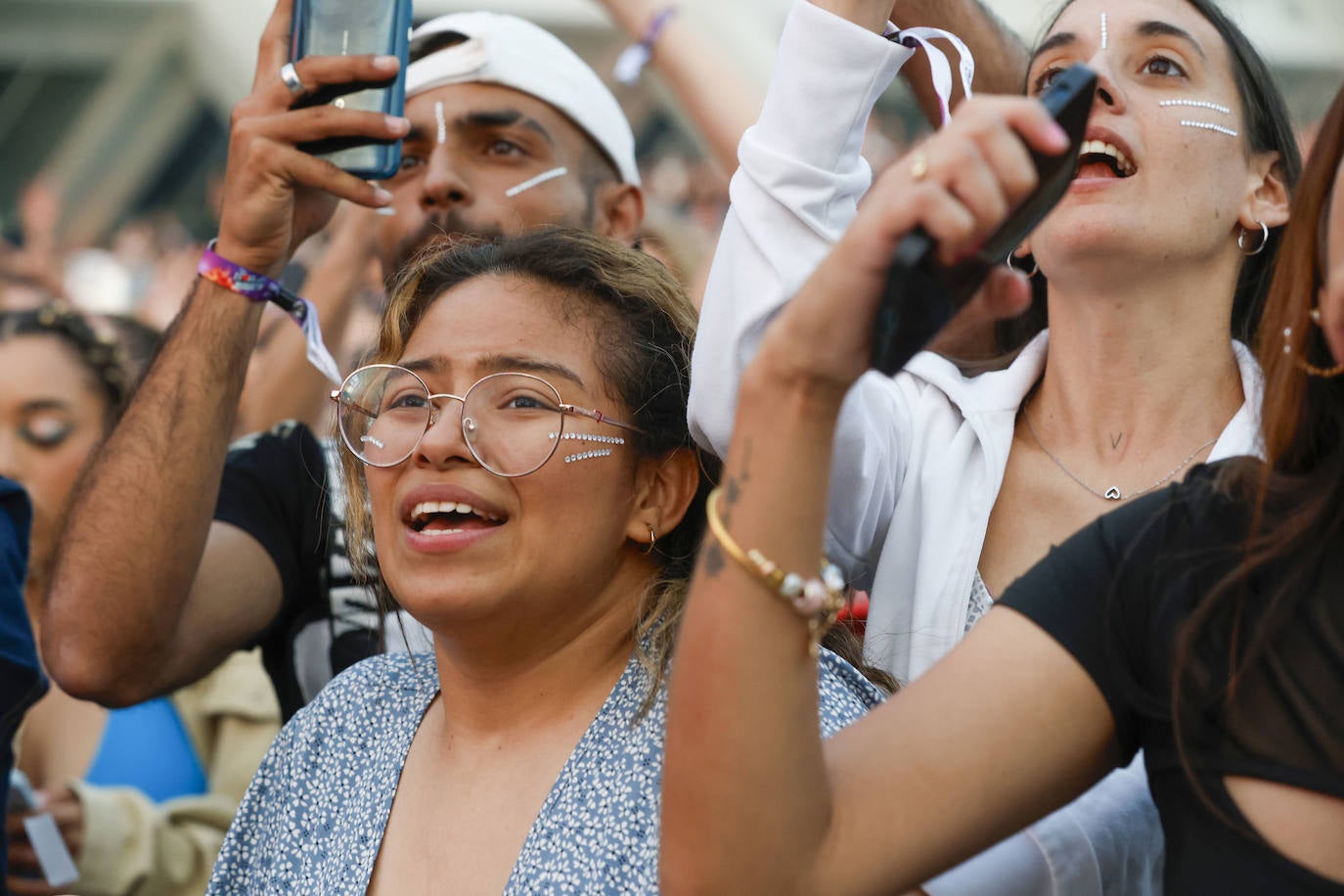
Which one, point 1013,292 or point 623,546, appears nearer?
point 1013,292

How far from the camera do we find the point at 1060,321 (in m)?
2.26

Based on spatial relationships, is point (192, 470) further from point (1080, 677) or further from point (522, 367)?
point (1080, 677)

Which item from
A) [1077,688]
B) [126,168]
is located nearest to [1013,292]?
[1077,688]

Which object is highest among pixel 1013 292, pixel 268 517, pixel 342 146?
pixel 1013 292

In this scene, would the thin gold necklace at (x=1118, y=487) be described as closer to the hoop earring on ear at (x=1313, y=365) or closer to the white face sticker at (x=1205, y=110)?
the white face sticker at (x=1205, y=110)

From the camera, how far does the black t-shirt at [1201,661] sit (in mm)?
1278

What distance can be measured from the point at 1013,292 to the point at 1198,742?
43cm

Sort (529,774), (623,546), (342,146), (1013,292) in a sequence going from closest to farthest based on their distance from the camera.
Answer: (1013,292), (529,774), (623,546), (342,146)

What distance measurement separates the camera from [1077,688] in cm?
137

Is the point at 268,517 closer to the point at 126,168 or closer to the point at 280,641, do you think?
the point at 280,641

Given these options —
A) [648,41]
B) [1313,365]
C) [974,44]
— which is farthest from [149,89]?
[1313,365]

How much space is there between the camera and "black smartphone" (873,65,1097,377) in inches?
46.4

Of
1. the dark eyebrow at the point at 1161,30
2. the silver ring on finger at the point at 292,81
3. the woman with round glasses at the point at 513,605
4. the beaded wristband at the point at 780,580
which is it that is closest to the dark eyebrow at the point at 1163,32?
the dark eyebrow at the point at 1161,30

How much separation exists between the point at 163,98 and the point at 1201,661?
55.7 feet
